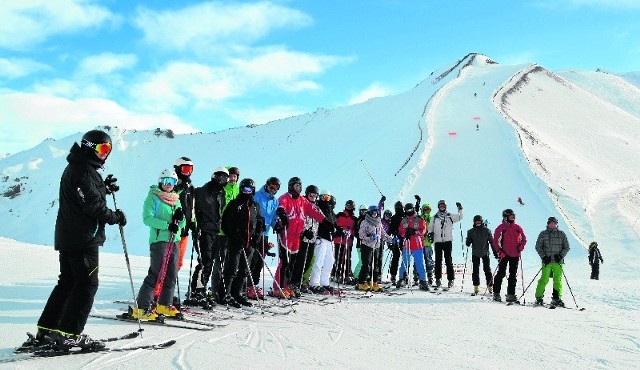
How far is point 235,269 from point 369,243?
458cm

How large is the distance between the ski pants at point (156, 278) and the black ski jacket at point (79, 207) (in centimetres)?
176

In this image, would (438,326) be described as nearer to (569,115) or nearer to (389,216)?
(389,216)

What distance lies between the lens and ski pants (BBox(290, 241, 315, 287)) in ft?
34.1

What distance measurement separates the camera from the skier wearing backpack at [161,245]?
6613mm

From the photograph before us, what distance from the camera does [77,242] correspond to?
4.82 meters

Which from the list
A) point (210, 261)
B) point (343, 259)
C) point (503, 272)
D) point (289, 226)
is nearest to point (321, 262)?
point (289, 226)

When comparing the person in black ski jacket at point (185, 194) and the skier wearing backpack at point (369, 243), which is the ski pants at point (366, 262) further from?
the person in black ski jacket at point (185, 194)

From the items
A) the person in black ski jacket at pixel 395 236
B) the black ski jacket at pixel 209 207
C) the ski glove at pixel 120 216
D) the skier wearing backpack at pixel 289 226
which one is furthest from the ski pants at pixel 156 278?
the person in black ski jacket at pixel 395 236

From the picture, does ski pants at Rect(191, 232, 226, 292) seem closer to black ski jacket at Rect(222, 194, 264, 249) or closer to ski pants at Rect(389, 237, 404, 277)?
black ski jacket at Rect(222, 194, 264, 249)

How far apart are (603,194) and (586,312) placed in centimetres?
2593

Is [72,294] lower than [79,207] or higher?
lower

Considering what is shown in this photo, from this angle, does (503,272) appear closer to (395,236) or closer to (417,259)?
(417,259)

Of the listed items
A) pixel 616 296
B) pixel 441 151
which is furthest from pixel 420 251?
pixel 441 151

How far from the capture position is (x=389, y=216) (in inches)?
550
